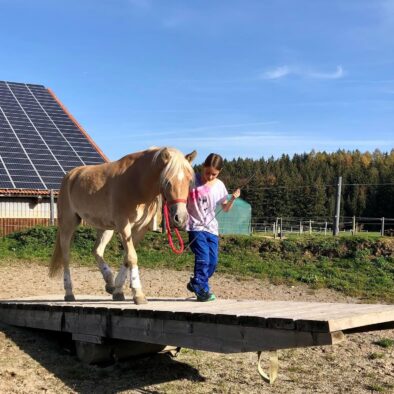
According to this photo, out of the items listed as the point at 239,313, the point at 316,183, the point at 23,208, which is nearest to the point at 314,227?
the point at 23,208

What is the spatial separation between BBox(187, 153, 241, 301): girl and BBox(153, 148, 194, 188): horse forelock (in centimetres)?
54

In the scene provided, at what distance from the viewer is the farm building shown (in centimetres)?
1722

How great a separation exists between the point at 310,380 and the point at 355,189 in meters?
76.4

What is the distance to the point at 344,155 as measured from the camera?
115 metres

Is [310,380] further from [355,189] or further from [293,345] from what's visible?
[355,189]

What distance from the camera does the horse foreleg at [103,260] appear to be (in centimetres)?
620

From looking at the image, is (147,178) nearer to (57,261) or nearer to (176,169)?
(176,169)

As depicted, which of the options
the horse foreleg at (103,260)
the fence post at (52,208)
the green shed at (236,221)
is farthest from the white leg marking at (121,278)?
the green shed at (236,221)

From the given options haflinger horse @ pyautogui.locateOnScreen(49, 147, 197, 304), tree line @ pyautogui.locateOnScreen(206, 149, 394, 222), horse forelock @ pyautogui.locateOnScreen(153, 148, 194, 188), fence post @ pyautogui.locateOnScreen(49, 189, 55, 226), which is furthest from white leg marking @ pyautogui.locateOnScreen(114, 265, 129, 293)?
tree line @ pyautogui.locateOnScreen(206, 149, 394, 222)

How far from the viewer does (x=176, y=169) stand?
4.68 metres

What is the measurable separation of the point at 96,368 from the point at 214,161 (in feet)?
8.60

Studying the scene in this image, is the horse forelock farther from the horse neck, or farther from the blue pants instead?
the blue pants

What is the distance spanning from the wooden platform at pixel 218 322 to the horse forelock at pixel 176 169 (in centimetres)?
124

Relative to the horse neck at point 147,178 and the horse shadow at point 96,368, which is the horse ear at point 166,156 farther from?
the horse shadow at point 96,368
